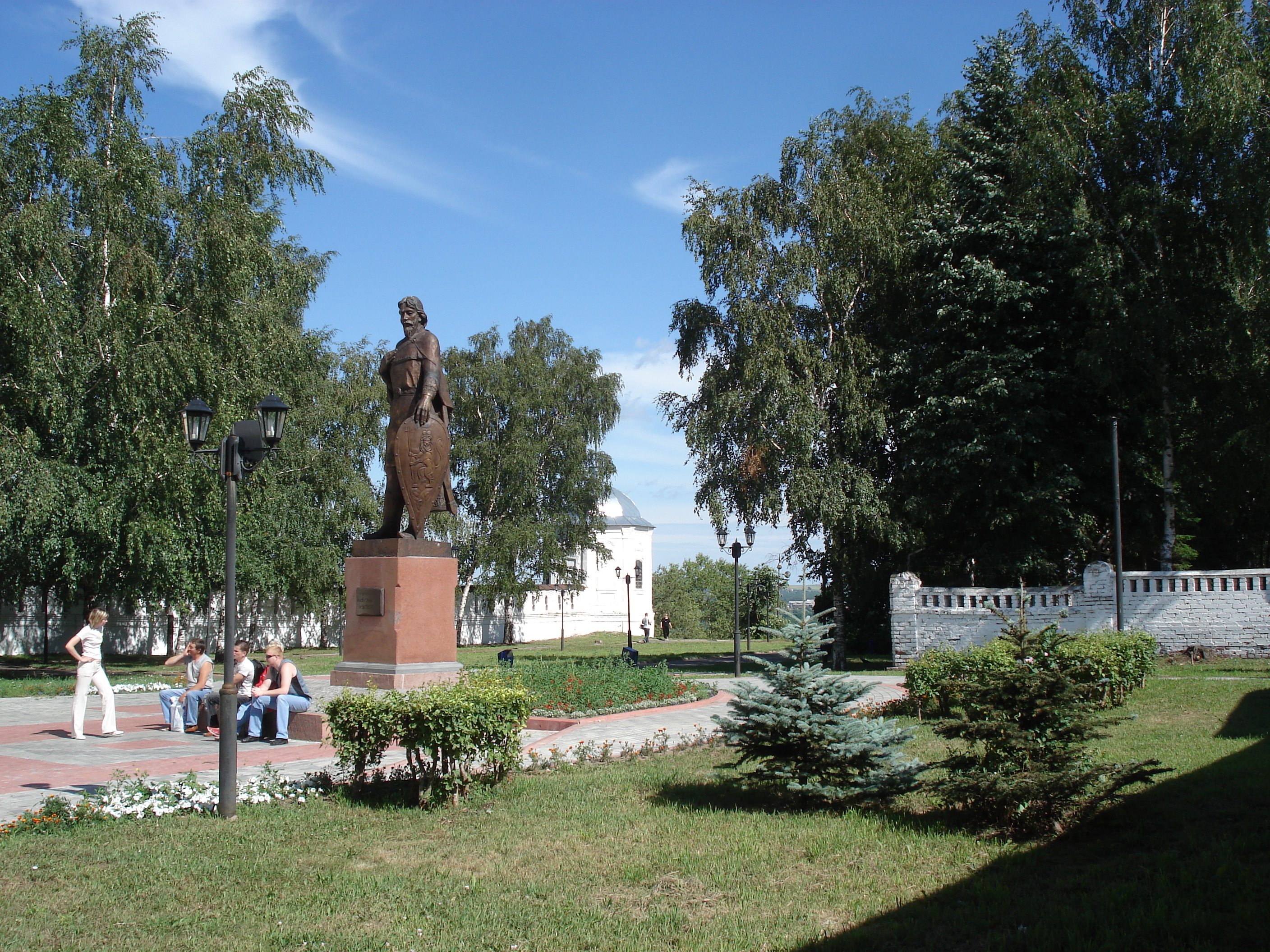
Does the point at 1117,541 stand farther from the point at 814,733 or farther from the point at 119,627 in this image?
the point at 119,627

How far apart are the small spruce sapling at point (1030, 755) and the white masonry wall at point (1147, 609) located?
46.9 ft

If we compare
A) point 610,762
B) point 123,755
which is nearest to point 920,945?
point 610,762

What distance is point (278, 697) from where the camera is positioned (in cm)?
1110

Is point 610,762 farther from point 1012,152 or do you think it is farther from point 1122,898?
point 1012,152

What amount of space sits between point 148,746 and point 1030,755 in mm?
9756

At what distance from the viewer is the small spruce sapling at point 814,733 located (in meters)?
7.21

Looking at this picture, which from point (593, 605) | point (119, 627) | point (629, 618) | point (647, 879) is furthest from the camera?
point (593, 605)

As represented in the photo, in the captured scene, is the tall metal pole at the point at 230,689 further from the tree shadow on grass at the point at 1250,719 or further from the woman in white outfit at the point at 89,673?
the tree shadow on grass at the point at 1250,719

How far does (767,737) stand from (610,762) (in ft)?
10.0

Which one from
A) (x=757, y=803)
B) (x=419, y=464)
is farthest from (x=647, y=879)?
(x=419, y=464)

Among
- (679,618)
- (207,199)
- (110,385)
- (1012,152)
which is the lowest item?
(679,618)

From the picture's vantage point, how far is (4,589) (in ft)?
88.0

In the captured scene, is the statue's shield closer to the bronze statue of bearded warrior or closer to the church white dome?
the bronze statue of bearded warrior

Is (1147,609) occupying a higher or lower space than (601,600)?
higher
